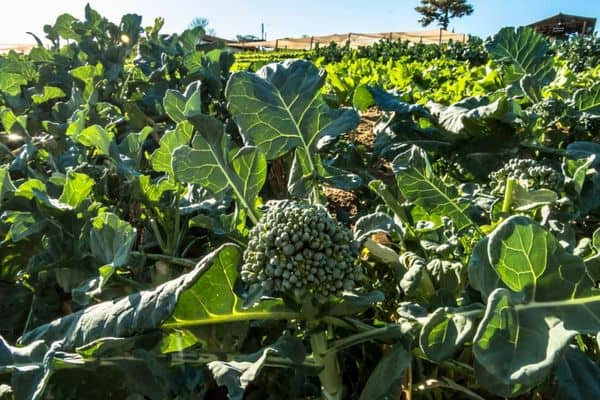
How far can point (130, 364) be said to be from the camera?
1097 millimetres

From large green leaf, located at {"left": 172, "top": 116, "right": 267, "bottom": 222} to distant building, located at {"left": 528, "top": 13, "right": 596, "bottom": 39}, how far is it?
49.4 meters

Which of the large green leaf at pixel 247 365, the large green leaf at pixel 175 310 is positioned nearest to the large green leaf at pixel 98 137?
the large green leaf at pixel 175 310

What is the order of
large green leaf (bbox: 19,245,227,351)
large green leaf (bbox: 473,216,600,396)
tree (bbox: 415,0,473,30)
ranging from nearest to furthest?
large green leaf (bbox: 473,216,600,396) → large green leaf (bbox: 19,245,227,351) → tree (bbox: 415,0,473,30)

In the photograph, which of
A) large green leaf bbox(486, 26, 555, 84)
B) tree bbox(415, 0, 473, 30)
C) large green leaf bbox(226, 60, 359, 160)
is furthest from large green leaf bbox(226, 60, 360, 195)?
tree bbox(415, 0, 473, 30)

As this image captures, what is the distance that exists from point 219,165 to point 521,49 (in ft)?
6.08

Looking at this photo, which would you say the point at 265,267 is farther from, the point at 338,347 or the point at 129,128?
the point at 129,128

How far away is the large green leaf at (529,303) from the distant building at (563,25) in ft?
163

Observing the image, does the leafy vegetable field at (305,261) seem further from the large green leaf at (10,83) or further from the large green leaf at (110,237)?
the large green leaf at (10,83)

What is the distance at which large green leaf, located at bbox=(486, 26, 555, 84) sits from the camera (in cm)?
249

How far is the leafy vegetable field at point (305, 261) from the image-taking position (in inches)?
36.9

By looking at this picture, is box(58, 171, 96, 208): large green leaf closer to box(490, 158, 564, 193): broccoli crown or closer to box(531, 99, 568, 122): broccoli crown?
box(490, 158, 564, 193): broccoli crown

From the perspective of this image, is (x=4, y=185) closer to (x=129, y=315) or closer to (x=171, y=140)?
(x=171, y=140)

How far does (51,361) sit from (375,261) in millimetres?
880

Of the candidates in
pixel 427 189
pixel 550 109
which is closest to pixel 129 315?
pixel 427 189
